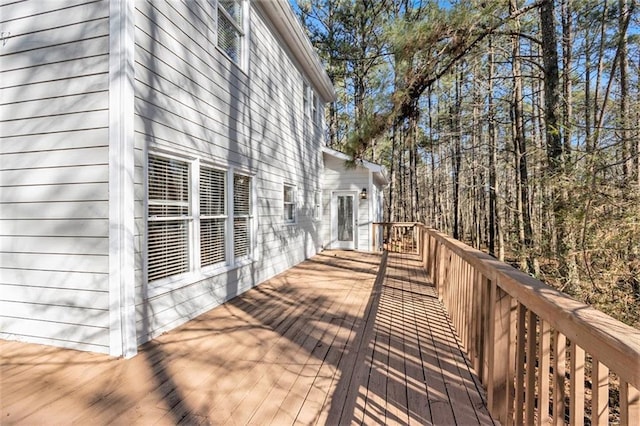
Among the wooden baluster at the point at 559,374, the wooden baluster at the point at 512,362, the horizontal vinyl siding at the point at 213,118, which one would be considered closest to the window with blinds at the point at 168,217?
the horizontal vinyl siding at the point at 213,118

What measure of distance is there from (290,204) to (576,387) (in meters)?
6.32

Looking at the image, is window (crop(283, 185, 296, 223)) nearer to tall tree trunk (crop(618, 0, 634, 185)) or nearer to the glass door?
the glass door

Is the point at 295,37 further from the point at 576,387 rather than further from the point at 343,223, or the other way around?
the point at 576,387

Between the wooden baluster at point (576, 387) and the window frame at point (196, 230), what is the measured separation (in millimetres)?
3175

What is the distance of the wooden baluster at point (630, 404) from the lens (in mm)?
931

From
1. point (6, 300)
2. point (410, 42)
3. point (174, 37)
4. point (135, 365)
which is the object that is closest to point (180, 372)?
point (135, 365)

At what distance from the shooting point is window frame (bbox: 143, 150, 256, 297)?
3129mm

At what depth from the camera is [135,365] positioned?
2621 mm

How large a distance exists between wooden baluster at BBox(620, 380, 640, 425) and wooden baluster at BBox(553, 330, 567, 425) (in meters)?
0.40

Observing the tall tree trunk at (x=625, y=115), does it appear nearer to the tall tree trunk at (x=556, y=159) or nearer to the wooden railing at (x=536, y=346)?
the tall tree trunk at (x=556, y=159)

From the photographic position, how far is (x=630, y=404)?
93 cm

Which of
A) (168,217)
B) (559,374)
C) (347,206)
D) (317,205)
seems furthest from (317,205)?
(559,374)

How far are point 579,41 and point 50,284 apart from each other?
36.0ft

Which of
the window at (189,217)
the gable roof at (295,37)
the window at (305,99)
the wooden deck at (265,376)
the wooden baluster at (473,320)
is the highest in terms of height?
the gable roof at (295,37)
